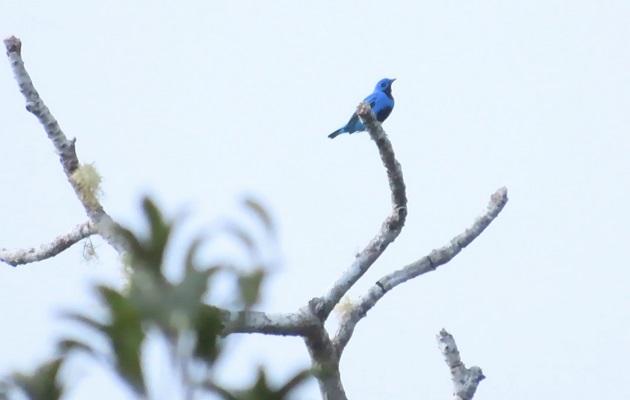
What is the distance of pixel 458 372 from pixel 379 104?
4.59 m

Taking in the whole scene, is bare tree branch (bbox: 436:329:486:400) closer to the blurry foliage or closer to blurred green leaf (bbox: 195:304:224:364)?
the blurry foliage

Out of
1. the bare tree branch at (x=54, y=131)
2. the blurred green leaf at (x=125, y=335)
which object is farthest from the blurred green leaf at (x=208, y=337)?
the bare tree branch at (x=54, y=131)

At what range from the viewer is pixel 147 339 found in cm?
224

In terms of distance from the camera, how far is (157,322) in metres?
2.21

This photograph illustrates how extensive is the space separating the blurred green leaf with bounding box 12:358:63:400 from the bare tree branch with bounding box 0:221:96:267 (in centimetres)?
284

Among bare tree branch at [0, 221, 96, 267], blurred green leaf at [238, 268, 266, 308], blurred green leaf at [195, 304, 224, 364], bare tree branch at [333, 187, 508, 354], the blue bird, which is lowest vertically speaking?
blurred green leaf at [195, 304, 224, 364]

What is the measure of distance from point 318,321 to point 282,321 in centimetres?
22

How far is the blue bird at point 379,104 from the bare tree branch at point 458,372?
4.00 metres

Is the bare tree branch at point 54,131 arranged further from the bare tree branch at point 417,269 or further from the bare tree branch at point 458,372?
the bare tree branch at point 458,372

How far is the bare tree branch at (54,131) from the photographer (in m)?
5.07

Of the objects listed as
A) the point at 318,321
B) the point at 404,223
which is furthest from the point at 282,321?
the point at 404,223

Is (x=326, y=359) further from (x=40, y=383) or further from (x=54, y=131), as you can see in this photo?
(x=40, y=383)

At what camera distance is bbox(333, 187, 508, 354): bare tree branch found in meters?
5.20

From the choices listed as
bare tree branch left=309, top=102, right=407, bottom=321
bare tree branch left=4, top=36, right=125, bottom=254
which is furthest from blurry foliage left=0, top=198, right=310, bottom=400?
bare tree branch left=309, top=102, right=407, bottom=321
